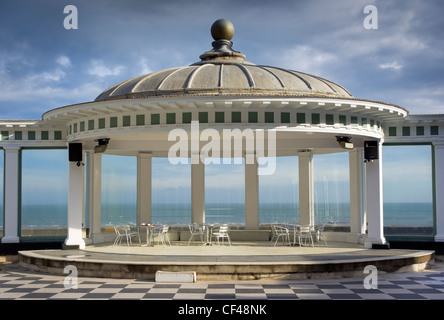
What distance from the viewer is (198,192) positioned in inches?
786

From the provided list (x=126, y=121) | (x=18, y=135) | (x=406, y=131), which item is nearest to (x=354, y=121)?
(x=406, y=131)

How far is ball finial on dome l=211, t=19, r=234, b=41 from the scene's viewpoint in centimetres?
1973

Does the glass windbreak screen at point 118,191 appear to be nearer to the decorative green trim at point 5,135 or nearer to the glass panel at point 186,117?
the decorative green trim at point 5,135

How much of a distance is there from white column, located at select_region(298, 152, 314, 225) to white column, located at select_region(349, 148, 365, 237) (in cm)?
173

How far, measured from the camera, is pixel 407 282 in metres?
12.2

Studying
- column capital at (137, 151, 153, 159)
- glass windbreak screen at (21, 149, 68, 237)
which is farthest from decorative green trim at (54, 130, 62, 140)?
column capital at (137, 151, 153, 159)

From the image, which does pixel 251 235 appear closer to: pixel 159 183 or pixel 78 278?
pixel 159 183

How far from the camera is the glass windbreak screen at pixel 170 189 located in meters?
20.8

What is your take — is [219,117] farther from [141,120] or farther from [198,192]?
[198,192]

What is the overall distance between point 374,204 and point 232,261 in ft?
17.8

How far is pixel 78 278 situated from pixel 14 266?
357cm

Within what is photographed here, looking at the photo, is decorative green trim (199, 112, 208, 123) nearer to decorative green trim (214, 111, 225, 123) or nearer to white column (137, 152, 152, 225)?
decorative green trim (214, 111, 225, 123)

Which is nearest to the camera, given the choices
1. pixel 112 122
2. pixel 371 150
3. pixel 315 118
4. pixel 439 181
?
pixel 315 118
